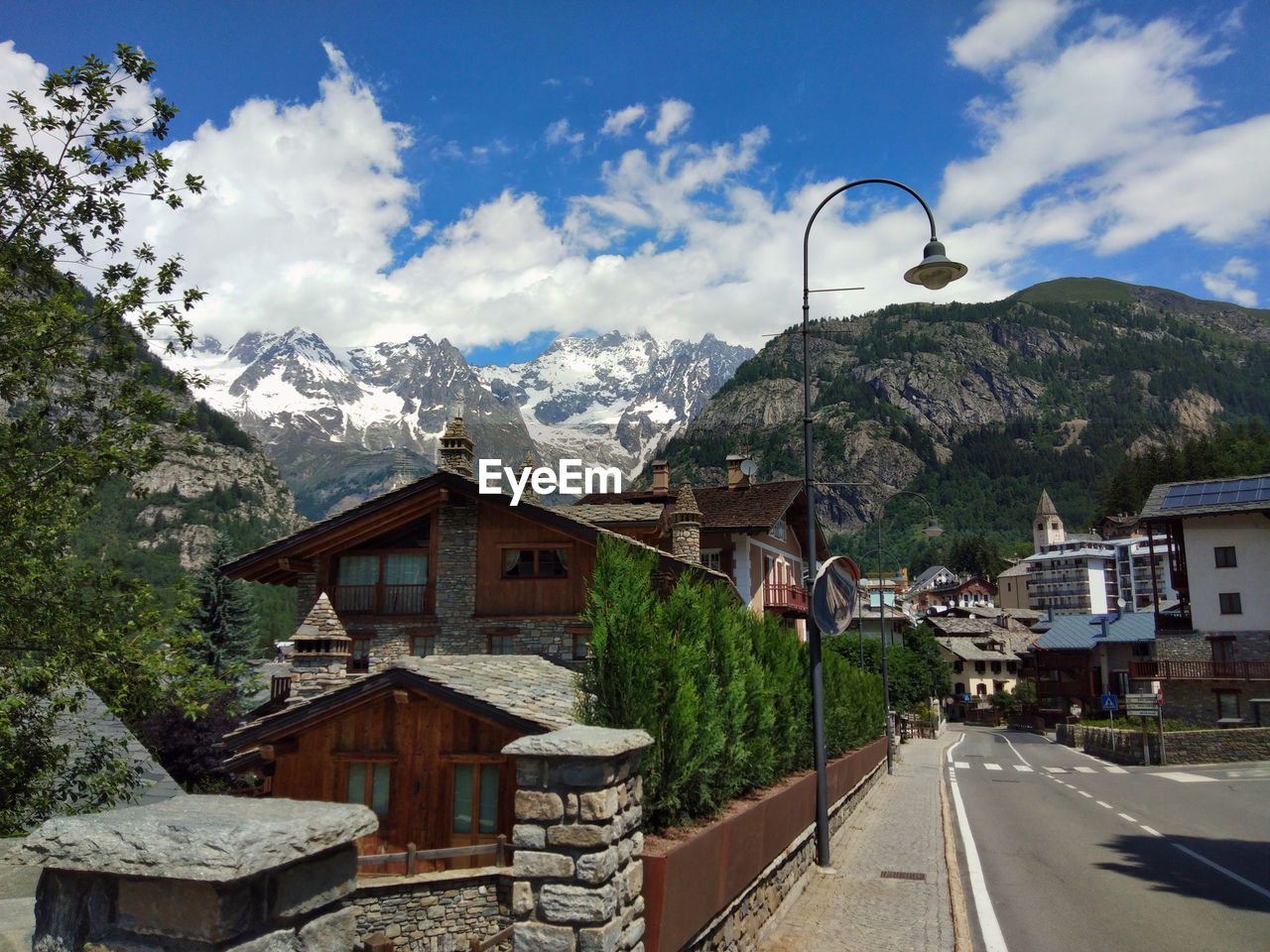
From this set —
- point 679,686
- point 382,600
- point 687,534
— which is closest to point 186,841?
point 679,686

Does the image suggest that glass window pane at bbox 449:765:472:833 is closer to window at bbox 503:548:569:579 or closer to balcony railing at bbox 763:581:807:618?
window at bbox 503:548:569:579

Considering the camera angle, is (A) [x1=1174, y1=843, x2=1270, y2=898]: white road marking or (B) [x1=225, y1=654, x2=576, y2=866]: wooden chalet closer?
(A) [x1=1174, y1=843, x2=1270, y2=898]: white road marking

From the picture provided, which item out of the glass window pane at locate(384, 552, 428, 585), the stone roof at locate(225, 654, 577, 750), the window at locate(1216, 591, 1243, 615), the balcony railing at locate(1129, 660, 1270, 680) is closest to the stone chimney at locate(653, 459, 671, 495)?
the glass window pane at locate(384, 552, 428, 585)

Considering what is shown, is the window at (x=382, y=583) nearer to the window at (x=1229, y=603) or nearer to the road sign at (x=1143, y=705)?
the road sign at (x=1143, y=705)

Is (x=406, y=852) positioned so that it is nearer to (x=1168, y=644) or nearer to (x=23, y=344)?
(x=23, y=344)

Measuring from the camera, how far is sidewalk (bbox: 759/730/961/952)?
9.90m

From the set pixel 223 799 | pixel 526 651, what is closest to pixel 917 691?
pixel 526 651

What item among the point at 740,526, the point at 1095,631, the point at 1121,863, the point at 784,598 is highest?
the point at 740,526

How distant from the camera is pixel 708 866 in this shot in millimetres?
7707

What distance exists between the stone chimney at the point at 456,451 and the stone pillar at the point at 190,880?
19.8 meters

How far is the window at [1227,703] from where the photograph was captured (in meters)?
42.0

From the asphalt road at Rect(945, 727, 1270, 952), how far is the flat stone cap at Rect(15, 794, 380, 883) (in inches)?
→ 383

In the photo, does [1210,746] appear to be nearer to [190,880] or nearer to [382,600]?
[382,600]

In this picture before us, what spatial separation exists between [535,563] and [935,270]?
41.2 ft
